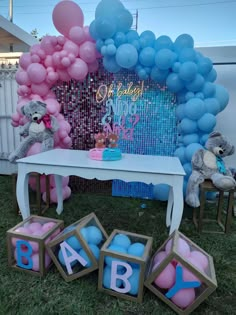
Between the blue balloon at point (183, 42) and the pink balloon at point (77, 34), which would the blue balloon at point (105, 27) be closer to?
the pink balloon at point (77, 34)

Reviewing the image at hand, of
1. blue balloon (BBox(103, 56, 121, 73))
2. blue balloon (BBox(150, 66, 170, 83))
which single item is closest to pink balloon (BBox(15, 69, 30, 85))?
blue balloon (BBox(103, 56, 121, 73))

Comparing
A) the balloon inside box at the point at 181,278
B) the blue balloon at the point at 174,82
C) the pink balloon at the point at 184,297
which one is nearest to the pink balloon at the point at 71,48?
the blue balloon at the point at 174,82

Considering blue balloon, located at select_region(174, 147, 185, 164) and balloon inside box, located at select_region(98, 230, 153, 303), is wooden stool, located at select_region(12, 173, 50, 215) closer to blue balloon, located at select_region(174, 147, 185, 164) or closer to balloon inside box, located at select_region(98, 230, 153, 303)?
balloon inside box, located at select_region(98, 230, 153, 303)

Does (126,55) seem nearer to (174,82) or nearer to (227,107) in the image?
(174,82)

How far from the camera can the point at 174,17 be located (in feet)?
23.5

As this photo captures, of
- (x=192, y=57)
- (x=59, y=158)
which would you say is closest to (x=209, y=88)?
(x=192, y=57)

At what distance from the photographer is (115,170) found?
191 centimetres

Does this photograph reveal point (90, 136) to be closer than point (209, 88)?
No

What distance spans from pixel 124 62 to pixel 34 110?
1107 mm

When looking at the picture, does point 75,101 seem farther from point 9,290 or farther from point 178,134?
point 9,290

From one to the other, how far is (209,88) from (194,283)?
1987 mm

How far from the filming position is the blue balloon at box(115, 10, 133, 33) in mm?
2409

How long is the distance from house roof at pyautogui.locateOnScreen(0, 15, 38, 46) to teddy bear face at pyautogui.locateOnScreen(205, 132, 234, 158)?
14.1 feet

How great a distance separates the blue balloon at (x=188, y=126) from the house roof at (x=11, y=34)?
154 inches
